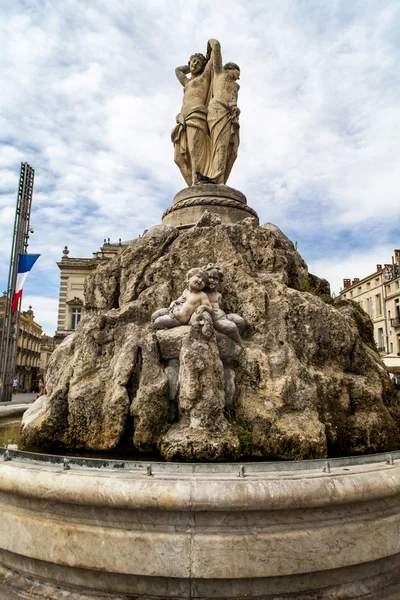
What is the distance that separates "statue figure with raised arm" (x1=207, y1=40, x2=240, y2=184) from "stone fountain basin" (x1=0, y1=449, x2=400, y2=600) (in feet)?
26.8

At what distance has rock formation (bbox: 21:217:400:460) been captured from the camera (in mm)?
4590

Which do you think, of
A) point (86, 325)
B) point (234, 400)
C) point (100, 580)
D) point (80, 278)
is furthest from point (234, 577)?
point (80, 278)

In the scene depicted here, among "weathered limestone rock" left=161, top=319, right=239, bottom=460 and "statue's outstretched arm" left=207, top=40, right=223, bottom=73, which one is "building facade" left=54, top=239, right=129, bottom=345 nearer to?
"statue's outstretched arm" left=207, top=40, right=223, bottom=73

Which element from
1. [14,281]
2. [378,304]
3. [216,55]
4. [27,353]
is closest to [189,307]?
[216,55]

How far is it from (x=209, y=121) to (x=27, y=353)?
4544cm

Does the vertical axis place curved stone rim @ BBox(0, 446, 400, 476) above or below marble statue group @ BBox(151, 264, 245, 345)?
below

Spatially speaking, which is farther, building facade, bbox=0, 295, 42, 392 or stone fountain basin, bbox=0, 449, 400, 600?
building facade, bbox=0, 295, 42, 392

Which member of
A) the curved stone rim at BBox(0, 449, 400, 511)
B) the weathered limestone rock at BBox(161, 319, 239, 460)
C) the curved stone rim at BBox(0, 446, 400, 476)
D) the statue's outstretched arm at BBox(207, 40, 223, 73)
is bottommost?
the curved stone rim at BBox(0, 449, 400, 511)

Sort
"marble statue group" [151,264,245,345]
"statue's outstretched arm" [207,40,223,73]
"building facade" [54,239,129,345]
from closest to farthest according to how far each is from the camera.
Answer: "marble statue group" [151,264,245,345] → "statue's outstretched arm" [207,40,223,73] → "building facade" [54,239,129,345]

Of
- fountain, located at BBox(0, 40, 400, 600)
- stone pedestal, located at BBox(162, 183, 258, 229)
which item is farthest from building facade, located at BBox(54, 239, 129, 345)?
fountain, located at BBox(0, 40, 400, 600)

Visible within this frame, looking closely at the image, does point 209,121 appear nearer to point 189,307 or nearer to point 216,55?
point 216,55

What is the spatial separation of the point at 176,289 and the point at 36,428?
281 cm

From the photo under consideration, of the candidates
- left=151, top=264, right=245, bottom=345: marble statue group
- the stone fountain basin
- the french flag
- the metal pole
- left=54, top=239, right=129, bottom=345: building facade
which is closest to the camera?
the stone fountain basin

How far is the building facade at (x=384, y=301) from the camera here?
39.6 m
